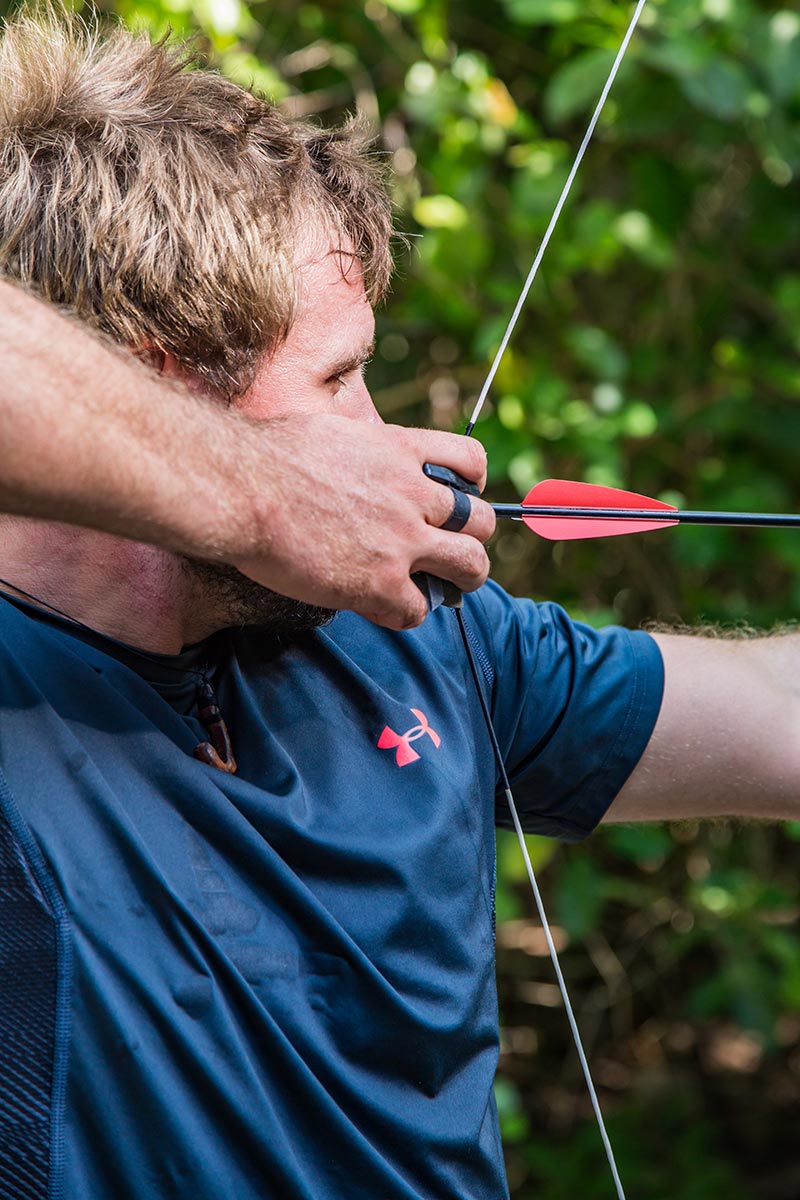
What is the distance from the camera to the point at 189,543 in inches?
30.9

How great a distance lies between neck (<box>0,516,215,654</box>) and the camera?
3.22 feet

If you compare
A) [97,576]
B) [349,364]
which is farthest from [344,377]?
[97,576]

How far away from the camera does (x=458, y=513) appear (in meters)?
0.87

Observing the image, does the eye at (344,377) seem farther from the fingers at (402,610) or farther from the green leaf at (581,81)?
the green leaf at (581,81)

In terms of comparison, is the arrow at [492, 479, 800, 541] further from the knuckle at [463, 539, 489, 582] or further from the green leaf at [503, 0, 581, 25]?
the green leaf at [503, 0, 581, 25]

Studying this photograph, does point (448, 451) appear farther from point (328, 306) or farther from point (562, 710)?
point (562, 710)

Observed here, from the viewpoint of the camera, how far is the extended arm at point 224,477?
0.73 meters

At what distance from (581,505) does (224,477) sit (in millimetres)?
415

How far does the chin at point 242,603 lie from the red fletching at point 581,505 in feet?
0.67

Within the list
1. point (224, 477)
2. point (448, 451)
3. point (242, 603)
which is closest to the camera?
point (224, 477)

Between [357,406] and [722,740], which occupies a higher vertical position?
[357,406]

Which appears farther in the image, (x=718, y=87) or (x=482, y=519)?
(x=718, y=87)

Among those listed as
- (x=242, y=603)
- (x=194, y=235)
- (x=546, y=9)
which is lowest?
(x=242, y=603)

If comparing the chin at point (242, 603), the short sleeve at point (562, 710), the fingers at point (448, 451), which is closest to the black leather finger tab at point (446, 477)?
the fingers at point (448, 451)
